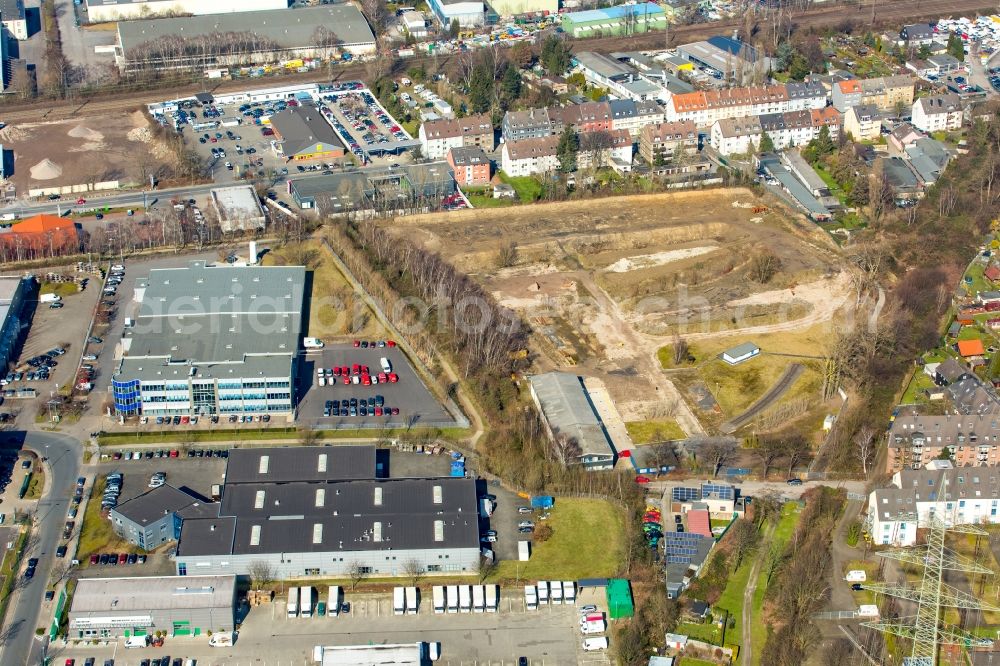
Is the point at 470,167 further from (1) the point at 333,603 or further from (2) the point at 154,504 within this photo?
(1) the point at 333,603

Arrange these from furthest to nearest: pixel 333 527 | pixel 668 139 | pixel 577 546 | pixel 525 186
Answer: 1. pixel 668 139
2. pixel 525 186
3. pixel 577 546
4. pixel 333 527

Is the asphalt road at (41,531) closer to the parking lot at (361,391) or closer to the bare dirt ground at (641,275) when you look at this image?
the parking lot at (361,391)

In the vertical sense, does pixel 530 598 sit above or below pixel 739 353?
below

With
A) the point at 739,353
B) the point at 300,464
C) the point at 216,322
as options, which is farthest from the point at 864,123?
the point at 300,464

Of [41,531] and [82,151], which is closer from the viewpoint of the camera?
[41,531]

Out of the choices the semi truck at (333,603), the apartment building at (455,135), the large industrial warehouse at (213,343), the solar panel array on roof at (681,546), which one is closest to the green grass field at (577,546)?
the solar panel array on roof at (681,546)

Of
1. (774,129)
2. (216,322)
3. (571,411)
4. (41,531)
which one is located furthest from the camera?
(774,129)
